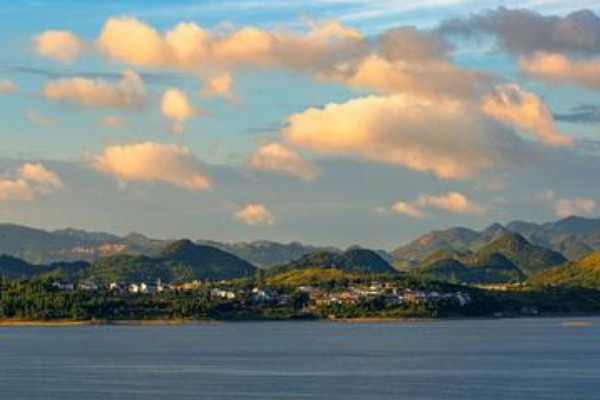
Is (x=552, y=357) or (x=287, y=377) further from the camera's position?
(x=552, y=357)

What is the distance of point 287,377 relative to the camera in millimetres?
158000

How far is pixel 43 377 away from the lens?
160m

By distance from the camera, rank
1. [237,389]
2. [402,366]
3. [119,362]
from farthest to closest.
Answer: [119,362] → [402,366] → [237,389]

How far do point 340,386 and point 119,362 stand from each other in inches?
2088

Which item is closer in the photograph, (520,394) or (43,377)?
(520,394)

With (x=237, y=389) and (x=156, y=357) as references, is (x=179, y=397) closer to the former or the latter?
(x=237, y=389)

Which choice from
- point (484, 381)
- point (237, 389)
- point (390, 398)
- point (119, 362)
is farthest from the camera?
point (119, 362)

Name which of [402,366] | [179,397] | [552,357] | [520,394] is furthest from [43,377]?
[552,357]

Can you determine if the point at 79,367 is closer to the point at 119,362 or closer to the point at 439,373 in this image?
the point at 119,362

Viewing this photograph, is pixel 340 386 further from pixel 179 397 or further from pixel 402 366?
pixel 402 366

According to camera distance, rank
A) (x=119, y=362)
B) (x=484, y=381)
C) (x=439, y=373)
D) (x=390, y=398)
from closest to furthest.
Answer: (x=390, y=398) < (x=484, y=381) < (x=439, y=373) < (x=119, y=362)

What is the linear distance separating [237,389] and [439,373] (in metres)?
31.8

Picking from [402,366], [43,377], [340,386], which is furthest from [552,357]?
[43,377]

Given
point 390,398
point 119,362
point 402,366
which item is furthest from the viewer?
point 119,362
